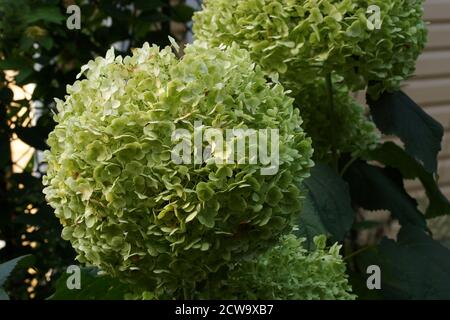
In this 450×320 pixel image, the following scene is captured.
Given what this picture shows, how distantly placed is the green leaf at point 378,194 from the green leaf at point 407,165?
39 mm

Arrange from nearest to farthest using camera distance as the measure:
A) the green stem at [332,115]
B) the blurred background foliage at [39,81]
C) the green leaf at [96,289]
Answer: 1. the green leaf at [96,289]
2. the green stem at [332,115]
3. the blurred background foliage at [39,81]

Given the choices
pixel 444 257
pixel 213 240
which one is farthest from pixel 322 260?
pixel 444 257

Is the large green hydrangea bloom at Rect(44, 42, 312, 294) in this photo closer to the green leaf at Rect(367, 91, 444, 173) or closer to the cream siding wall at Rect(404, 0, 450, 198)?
the green leaf at Rect(367, 91, 444, 173)

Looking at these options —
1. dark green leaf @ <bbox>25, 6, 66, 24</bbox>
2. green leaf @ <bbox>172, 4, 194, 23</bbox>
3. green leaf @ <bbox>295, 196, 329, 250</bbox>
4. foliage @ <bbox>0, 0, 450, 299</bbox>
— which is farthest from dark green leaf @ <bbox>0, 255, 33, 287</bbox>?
green leaf @ <bbox>172, 4, 194, 23</bbox>

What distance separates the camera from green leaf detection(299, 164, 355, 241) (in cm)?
167

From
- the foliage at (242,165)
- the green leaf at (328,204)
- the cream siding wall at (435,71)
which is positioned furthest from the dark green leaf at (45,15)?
the cream siding wall at (435,71)

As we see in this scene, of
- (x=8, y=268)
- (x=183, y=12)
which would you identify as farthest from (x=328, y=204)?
(x=183, y=12)

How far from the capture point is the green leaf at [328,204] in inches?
65.8

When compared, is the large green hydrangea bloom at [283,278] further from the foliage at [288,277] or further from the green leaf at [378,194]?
the green leaf at [378,194]

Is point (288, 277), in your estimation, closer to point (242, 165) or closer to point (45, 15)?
point (242, 165)

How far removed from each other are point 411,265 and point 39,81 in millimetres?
1180

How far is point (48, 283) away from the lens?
102 inches
